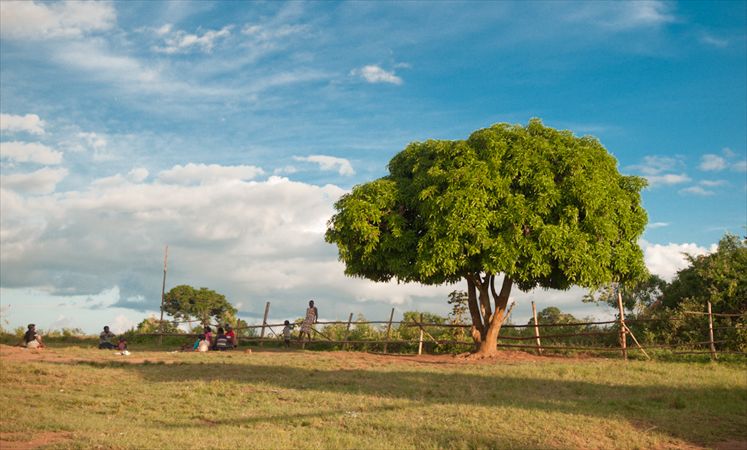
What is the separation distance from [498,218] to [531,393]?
7383 millimetres

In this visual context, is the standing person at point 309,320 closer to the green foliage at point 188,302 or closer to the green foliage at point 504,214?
the green foliage at point 504,214

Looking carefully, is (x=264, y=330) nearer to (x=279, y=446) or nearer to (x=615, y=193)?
(x=615, y=193)

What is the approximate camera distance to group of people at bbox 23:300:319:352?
90.7 ft

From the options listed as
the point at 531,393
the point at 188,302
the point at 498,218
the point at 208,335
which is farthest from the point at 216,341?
the point at 188,302

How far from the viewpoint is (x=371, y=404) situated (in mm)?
14109

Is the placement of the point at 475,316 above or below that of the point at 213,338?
above

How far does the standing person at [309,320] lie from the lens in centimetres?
3022

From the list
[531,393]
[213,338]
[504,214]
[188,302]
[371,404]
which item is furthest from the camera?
[188,302]

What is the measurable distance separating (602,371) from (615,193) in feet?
21.6

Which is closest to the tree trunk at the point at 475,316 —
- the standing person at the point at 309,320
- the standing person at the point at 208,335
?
the standing person at the point at 309,320

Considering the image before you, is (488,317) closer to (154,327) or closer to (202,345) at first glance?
(202,345)

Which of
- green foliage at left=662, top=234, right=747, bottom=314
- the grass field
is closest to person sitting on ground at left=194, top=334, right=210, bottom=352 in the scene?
the grass field

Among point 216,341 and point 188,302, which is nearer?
point 216,341

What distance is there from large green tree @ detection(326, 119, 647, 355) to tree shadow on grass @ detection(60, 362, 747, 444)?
462cm
